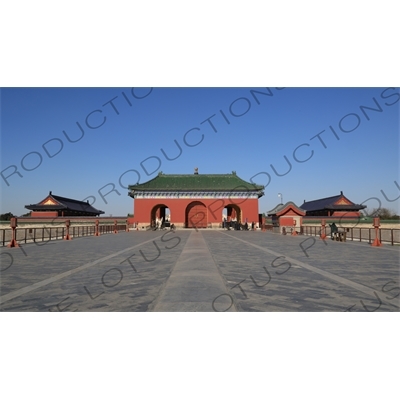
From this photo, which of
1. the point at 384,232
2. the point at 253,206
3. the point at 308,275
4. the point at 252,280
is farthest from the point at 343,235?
the point at 253,206

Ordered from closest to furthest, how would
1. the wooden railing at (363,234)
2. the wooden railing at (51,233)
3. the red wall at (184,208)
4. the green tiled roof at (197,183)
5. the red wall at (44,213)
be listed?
the wooden railing at (363,234), the wooden railing at (51,233), the red wall at (184,208), the green tiled roof at (197,183), the red wall at (44,213)

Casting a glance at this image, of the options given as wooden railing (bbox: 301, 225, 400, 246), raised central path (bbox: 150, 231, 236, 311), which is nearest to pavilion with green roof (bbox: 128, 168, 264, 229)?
wooden railing (bbox: 301, 225, 400, 246)

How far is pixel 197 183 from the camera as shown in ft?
120

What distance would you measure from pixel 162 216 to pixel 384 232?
976 inches

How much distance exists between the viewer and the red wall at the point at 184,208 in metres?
34.3

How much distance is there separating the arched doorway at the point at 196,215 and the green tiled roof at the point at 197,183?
2.20m

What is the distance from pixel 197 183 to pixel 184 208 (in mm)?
3716

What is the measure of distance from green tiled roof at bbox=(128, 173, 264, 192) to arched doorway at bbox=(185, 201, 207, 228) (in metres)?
2.20

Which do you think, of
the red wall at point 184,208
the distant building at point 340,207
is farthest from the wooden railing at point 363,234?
the red wall at point 184,208

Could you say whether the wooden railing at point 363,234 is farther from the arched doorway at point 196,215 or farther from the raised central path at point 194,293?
the arched doorway at point 196,215

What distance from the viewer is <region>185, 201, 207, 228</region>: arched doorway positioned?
35438 millimetres

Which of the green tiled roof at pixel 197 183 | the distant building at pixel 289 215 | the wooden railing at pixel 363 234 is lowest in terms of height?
the wooden railing at pixel 363 234

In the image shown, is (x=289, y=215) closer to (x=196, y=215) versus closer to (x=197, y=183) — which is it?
(x=196, y=215)

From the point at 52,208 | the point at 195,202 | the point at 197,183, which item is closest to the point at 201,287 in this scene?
the point at 195,202
